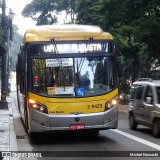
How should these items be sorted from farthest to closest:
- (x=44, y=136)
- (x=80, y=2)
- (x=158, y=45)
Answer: (x=80, y=2), (x=158, y=45), (x=44, y=136)

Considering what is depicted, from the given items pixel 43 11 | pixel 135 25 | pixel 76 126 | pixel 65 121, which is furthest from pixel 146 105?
pixel 43 11

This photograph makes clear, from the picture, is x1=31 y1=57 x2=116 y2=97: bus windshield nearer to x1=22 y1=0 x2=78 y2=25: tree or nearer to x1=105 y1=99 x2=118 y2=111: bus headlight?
x1=105 y1=99 x2=118 y2=111: bus headlight

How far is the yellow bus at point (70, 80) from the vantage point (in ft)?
39.9

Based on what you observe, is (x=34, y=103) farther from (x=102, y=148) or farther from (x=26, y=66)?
(x=102, y=148)

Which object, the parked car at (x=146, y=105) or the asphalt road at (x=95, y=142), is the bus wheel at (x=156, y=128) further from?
the asphalt road at (x=95, y=142)

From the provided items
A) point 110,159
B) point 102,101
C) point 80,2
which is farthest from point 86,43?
point 80,2

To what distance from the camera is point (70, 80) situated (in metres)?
12.4

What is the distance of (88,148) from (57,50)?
2.94m

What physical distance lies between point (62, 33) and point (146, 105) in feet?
12.4

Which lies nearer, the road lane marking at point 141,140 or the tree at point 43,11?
the road lane marking at point 141,140

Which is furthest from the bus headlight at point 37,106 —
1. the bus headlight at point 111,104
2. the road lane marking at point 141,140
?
the road lane marking at point 141,140

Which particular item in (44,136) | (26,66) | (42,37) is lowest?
(44,136)

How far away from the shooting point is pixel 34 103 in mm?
12242

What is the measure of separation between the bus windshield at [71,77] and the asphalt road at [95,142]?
143 cm
